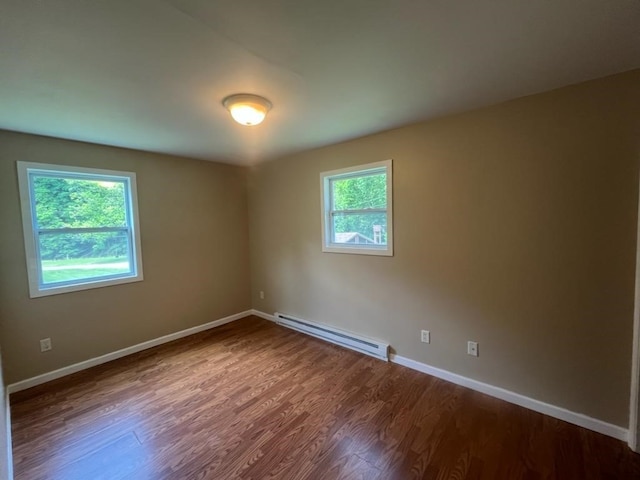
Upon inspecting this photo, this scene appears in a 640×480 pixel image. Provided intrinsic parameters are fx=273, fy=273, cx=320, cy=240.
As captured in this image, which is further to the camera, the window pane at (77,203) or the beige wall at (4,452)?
the window pane at (77,203)

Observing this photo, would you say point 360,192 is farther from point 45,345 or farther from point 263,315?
point 45,345

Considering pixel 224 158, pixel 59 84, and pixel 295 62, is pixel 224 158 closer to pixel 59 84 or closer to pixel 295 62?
pixel 59 84

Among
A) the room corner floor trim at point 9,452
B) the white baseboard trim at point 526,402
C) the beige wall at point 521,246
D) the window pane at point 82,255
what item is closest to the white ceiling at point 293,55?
the beige wall at point 521,246

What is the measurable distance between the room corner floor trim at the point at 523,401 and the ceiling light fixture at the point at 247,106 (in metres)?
2.58

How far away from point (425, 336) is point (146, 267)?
126 inches

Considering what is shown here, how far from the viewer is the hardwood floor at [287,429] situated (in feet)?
5.32

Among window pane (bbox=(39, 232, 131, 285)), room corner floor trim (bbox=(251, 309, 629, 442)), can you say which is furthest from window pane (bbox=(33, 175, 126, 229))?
room corner floor trim (bbox=(251, 309, 629, 442))

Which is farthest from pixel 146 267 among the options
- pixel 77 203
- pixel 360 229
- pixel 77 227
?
pixel 360 229

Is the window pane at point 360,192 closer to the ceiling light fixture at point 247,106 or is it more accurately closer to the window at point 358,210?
the window at point 358,210

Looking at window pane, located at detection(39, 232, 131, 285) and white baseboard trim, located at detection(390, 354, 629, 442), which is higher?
window pane, located at detection(39, 232, 131, 285)

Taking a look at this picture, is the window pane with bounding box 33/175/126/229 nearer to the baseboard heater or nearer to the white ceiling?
the white ceiling

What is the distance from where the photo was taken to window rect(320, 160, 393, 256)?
285cm

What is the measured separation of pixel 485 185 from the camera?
2201 millimetres

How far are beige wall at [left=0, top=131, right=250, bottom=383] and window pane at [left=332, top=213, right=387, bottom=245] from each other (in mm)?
1716
